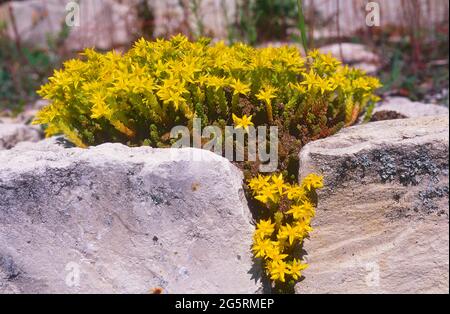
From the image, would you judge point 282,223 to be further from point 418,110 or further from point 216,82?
point 418,110

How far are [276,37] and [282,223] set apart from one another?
18.0 ft

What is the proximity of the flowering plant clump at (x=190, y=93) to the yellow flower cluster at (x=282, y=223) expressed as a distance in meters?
0.51

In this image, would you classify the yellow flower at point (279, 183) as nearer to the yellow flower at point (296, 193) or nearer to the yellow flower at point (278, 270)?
the yellow flower at point (296, 193)

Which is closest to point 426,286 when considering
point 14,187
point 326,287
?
point 326,287

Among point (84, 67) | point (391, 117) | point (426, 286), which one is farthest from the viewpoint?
point (391, 117)

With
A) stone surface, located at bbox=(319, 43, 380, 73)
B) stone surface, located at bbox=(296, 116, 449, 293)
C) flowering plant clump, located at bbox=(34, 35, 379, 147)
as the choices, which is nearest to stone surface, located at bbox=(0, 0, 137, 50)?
stone surface, located at bbox=(319, 43, 380, 73)

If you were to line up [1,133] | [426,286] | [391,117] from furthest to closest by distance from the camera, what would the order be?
[1,133]
[391,117]
[426,286]

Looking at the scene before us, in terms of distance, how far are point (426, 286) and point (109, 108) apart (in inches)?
89.3

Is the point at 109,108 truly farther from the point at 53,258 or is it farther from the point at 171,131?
the point at 53,258

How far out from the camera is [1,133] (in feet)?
16.0

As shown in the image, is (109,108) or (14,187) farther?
(109,108)

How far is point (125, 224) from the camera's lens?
340 cm

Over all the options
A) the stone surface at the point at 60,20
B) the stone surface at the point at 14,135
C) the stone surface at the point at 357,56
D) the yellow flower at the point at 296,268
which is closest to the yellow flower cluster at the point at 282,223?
the yellow flower at the point at 296,268

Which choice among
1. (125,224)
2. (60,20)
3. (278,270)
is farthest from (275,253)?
(60,20)
